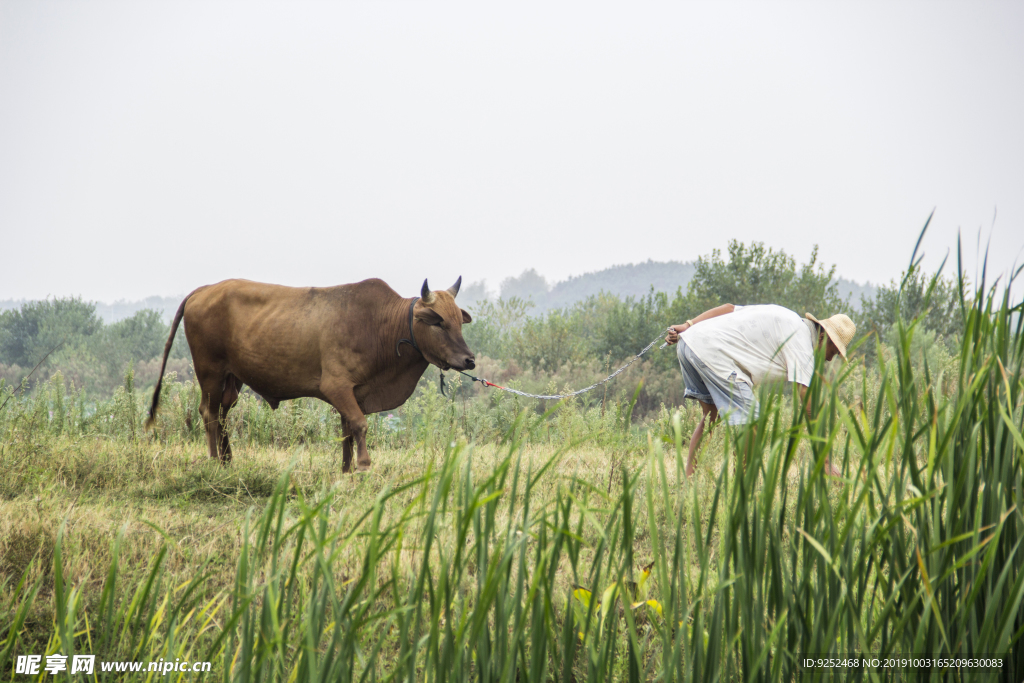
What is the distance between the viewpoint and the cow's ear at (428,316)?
→ 423 cm

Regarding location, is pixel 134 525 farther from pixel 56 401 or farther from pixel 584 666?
pixel 56 401

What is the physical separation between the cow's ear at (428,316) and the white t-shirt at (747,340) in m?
1.73

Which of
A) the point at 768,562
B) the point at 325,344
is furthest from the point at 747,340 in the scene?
the point at 768,562

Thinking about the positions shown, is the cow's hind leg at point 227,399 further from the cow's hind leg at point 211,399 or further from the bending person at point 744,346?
the bending person at point 744,346

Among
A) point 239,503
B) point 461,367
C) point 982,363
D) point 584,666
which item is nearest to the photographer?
point 982,363

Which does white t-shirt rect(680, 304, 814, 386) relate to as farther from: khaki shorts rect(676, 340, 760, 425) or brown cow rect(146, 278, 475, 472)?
brown cow rect(146, 278, 475, 472)

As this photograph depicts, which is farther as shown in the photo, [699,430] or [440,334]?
[699,430]

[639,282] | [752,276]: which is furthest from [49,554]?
[639,282]

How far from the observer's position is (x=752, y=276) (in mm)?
31438

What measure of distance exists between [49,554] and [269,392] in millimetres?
2044

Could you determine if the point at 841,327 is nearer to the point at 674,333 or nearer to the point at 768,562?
the point at 674,333

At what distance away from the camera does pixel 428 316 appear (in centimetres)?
426

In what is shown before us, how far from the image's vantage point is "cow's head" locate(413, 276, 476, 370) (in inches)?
169

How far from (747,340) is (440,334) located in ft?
6.96
